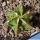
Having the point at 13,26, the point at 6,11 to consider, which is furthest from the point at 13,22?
the point at 6,11

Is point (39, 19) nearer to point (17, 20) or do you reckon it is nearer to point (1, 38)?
point (17, 20)

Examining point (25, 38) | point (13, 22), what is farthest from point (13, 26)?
point (25, 38)

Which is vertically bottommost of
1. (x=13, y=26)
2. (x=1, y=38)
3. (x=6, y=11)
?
(x=1, y=38)

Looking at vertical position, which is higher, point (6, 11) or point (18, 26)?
point (6, 11)

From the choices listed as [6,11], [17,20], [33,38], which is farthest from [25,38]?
[6,11]

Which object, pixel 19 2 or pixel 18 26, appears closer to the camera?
pixel 18 26

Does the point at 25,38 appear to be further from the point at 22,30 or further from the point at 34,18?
the point at 34,18

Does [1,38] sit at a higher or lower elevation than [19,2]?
lower

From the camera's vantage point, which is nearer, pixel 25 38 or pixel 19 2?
pixel 25 38

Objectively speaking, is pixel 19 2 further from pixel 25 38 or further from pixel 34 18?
pixel 25 38
